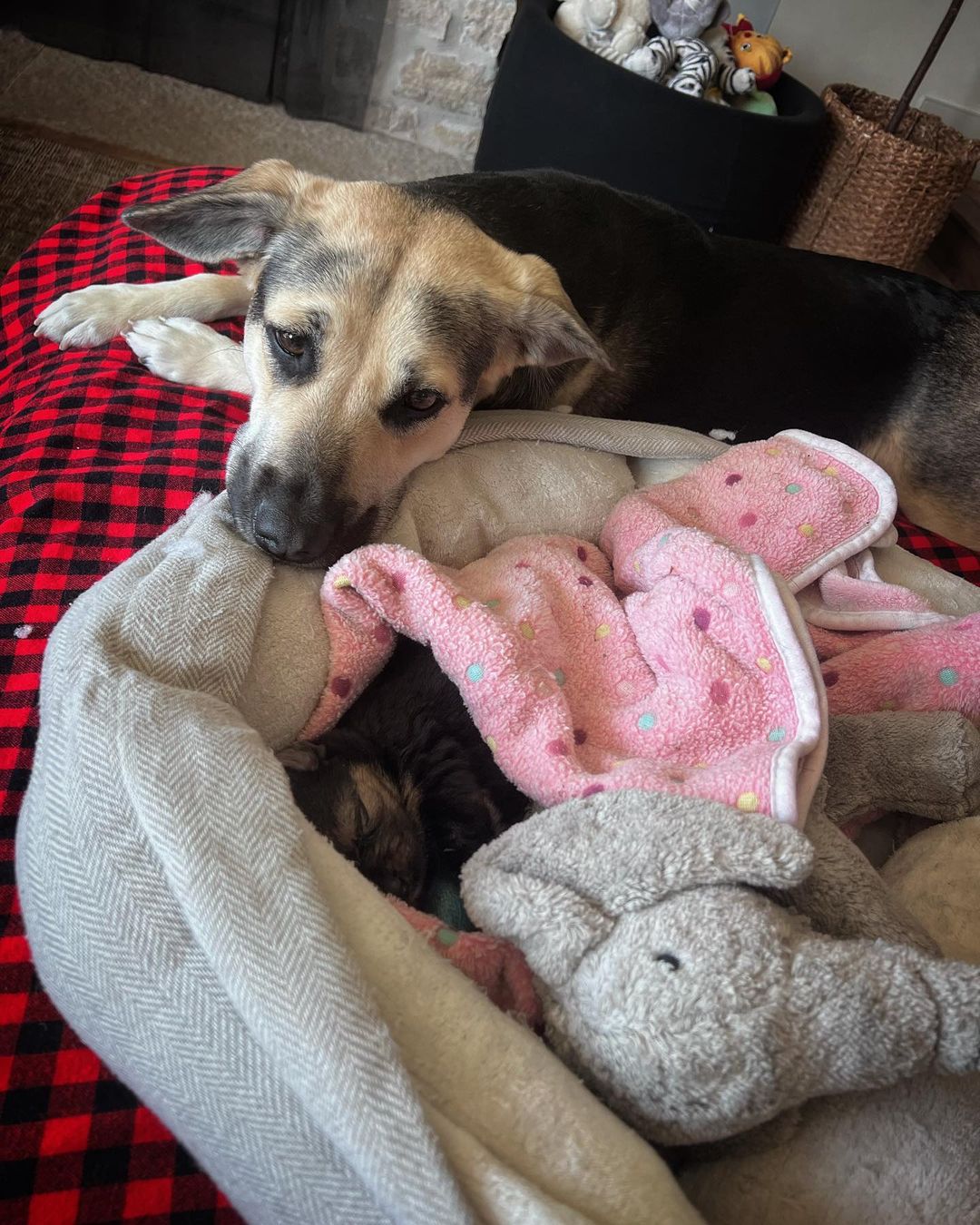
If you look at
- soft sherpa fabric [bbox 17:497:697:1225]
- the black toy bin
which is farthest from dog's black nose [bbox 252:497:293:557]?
the black toy bin

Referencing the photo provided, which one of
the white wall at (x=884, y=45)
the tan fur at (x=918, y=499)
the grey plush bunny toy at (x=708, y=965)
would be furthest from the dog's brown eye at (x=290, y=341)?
the white wall at (x=884, y=45)

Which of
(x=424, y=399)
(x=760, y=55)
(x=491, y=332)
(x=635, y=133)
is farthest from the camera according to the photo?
(x=760, y=55)

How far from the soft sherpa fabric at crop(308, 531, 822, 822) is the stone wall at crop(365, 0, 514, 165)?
3.62 m

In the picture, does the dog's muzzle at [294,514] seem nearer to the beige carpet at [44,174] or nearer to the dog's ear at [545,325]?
the dog's ear at [545,325]

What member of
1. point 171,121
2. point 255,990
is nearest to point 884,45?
point 171,121

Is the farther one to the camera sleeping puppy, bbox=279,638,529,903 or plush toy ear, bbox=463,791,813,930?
sleeping puppy, bbox=279,638,529,903

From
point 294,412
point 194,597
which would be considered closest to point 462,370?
point 294,412

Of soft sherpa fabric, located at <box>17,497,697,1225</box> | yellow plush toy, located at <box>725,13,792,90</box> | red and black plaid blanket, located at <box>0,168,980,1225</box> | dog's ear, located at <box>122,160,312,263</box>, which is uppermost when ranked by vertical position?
yellow plush toy, located at <box>725,13,792,90</box>

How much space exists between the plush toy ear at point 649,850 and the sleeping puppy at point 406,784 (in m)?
0.18

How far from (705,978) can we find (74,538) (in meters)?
1.21

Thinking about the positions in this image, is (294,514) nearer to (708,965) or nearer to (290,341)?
(290,341)

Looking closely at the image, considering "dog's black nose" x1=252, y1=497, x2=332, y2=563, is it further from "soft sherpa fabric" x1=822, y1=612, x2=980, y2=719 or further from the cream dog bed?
"soft sherpa fabric" x1=822, y1=612, x2=980, y2=719

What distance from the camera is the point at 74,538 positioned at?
1496 mm

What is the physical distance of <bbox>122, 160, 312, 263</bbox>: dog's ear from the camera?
1585mm
